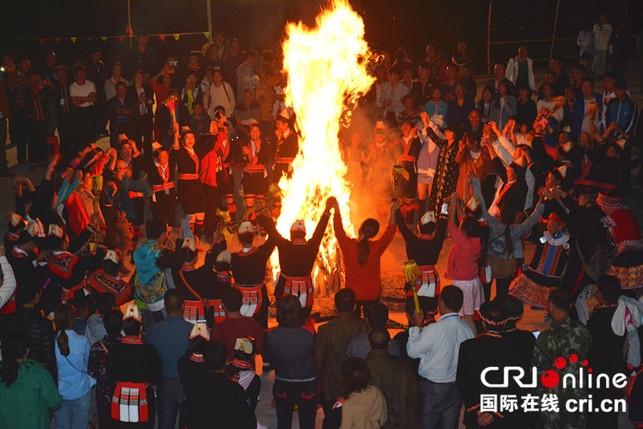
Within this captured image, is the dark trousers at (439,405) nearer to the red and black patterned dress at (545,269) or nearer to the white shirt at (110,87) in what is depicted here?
the red and black patterned dress at (545,269)

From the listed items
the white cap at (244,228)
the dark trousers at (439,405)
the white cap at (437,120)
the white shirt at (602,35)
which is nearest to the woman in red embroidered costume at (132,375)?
the white cap at (244,228)

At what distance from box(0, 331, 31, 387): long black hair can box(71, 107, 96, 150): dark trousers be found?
10.9 metres

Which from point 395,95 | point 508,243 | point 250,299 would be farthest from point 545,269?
point 395,95

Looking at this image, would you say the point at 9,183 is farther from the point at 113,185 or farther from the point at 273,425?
the point at 273,425

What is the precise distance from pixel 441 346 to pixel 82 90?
12243 mm

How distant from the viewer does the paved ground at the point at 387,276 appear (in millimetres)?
8080

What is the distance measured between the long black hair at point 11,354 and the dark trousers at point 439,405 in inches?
138

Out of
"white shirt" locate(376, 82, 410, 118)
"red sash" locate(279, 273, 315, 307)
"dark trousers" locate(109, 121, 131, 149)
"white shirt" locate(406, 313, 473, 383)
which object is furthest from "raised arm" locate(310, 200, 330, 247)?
"white shirt" locate(376, 82, 410, 118)

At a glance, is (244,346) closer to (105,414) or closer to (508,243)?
(105,414)

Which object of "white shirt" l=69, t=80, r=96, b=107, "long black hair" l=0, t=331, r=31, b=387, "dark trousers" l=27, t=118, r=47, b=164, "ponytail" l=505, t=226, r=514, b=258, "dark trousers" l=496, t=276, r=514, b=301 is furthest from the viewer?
"dark trousers" l=27, t=118, r=47, b=164

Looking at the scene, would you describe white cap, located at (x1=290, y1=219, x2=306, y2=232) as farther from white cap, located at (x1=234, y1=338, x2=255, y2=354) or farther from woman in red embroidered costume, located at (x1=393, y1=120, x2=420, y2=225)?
woman in red embroidered costume, located at (x1=393, y1=120, x2=420, y2=225)

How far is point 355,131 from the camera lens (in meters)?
18.8

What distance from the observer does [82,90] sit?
16.3 m

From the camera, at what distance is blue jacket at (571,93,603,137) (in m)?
15.0
